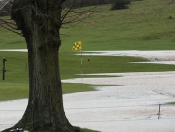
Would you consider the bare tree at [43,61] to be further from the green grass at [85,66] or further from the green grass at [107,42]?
the green grass at [85,66]

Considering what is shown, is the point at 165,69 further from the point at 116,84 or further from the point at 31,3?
the point at 31,3

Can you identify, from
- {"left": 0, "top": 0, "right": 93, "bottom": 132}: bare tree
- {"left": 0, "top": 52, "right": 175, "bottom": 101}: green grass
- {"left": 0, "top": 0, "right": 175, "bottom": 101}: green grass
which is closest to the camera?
{"left": 0, "top": 0, "right": 93, "bottom": 132}: bare tree

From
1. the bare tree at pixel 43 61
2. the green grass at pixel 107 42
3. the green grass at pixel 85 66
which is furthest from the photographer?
the green grass at pixel 85 66

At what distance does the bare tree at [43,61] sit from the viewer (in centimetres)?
1100

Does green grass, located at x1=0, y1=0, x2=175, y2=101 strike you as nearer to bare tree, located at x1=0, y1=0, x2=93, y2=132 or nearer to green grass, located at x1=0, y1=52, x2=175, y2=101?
green grass, located at x1=0, y1=52, x2=175, y2=101

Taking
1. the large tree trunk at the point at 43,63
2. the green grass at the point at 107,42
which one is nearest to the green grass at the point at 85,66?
the green grass at the point at 107,42

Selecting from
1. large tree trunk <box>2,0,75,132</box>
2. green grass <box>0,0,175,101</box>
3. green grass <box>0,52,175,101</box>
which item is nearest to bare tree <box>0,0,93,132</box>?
large tree trunk <box>2,0,75,132</box>

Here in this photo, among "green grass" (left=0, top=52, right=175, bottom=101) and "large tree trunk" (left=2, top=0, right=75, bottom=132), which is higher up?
"large tree trunk" (left=2, top=0, right=75, bottom=132)

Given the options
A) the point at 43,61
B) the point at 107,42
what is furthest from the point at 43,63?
the point at 107,42

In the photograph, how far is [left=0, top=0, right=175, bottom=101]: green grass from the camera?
30620mm

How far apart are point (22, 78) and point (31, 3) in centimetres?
2370

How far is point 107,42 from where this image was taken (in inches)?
2918

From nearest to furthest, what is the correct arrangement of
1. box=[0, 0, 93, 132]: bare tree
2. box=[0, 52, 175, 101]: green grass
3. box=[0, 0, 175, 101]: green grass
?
box=[0, 0, 93, 132]: bare tree → box=[0, 0, 175, 101]: green grass → box=[0, 52, 175, 101]: green grass

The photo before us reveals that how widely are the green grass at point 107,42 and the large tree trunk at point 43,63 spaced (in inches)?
34.6
